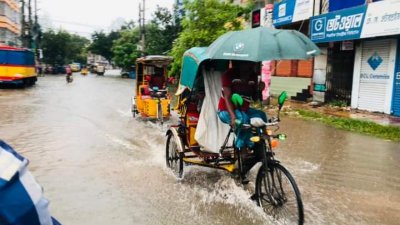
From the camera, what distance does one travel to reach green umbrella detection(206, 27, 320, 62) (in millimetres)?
4684

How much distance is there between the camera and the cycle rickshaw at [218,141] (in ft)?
15.4

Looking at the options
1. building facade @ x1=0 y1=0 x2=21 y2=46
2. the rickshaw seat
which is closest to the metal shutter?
the rickshaw seat

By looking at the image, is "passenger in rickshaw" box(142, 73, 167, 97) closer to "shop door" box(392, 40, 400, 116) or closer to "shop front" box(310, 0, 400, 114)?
"shop front" box(310, 0, 400, 114)

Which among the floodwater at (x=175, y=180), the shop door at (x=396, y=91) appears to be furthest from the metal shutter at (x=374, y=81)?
the floodwater at (x=175, y=180)

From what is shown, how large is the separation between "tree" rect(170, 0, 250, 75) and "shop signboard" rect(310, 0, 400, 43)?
13.2ft

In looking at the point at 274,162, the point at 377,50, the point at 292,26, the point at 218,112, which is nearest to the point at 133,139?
the point at 218,112

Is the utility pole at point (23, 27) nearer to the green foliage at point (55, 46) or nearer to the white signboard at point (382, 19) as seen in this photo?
the green foliage at point (55, 46)

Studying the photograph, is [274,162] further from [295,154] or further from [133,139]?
[133,139]

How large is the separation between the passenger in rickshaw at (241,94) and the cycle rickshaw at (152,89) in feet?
22.6

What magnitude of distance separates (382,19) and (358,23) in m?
1.16

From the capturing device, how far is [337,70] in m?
16.8

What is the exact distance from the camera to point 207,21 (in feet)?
62.5

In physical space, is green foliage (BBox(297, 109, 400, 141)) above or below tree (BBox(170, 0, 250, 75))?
below

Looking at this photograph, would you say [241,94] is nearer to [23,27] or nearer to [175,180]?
[175,180]
